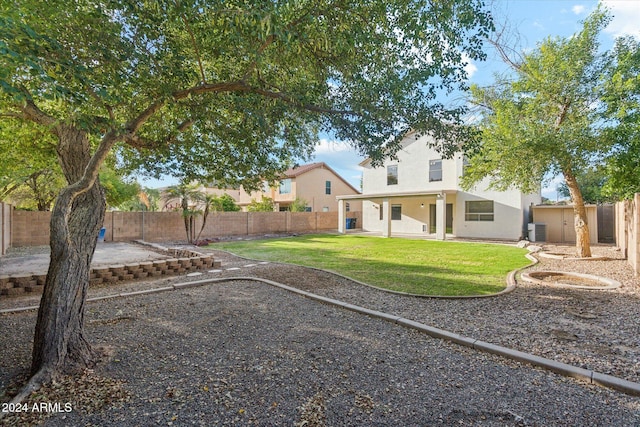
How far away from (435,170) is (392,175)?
309cm

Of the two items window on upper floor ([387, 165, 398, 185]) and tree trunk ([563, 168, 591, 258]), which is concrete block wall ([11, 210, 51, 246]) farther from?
tree trunk ([563, 168, 591, 258])

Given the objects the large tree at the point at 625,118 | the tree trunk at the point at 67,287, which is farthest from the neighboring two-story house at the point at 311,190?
the tree trunk at the point at 67,287

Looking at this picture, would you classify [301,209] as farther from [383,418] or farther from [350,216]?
[383,418]

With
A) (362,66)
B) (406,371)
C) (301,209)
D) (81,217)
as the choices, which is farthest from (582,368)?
(301,209)

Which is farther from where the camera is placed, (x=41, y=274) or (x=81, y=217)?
(x=41, y=274)

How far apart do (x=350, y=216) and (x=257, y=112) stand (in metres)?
24.5

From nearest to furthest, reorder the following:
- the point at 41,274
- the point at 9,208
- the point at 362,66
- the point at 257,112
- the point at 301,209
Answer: the point at 257,112
the point at 362,66
the point at 41,274
the point at 9,208
the point at 301,209

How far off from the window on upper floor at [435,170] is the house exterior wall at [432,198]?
0.47 ft

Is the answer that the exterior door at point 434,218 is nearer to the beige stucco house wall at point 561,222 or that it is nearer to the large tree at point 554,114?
the beige stucco house wall at point 561,222

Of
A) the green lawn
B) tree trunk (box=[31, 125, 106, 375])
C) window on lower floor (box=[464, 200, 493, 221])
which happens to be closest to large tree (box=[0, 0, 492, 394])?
tree trunk (box=[31, 125, 106, 375])

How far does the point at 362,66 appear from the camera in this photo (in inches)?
195

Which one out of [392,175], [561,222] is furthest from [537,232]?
[392,175]

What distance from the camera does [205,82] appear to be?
4461 mm

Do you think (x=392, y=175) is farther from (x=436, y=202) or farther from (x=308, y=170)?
(x=308, y=170)
